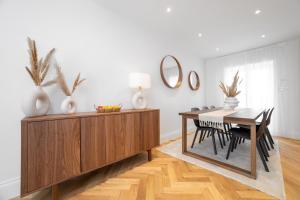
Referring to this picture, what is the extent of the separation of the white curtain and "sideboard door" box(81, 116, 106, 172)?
429 cm

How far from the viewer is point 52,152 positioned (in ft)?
4.16

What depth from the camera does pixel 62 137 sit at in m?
1.32

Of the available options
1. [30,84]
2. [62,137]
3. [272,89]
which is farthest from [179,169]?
[272,89]

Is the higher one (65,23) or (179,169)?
(65,23)

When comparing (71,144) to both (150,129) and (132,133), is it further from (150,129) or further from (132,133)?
(150,129)

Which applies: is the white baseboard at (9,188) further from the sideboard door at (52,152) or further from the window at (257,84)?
the window at (257,84)

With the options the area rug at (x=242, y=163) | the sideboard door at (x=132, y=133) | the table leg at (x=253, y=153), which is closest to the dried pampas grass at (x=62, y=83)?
the sideboard door at (x=132, y=133)

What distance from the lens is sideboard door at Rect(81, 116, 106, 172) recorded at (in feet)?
4.82

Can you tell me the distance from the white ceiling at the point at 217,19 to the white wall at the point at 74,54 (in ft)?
0.94

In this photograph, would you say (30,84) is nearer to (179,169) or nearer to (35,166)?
(35,166)

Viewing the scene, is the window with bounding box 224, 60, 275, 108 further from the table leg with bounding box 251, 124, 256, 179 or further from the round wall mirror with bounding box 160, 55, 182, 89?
the table leg with bounding box 251, 124, 256, 179

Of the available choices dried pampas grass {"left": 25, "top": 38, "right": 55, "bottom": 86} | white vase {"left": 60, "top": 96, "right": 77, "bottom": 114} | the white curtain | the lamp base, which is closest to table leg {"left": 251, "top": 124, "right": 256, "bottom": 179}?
the lamp base

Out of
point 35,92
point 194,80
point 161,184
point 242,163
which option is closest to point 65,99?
point 35,92

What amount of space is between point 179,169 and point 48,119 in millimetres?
1756
